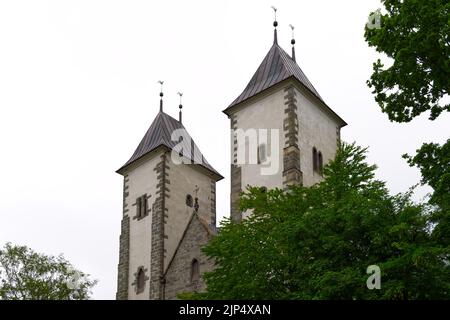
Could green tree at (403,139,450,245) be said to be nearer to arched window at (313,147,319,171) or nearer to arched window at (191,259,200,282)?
arched window at (313,147,319,171)

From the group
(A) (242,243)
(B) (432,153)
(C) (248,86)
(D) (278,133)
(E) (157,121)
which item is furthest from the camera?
(E) (157,121)

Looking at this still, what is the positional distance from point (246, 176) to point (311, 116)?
4389mm

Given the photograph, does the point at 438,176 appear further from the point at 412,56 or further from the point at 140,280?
the point at 140,280

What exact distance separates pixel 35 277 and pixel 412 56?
28300 mm

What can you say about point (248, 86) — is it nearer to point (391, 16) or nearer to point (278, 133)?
point (278, 133)

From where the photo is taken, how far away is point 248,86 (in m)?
39.8

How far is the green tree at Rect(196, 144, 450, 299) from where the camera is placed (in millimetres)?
17234

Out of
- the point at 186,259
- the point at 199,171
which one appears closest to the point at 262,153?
the point at 186,259

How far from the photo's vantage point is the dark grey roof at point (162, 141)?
44031mm

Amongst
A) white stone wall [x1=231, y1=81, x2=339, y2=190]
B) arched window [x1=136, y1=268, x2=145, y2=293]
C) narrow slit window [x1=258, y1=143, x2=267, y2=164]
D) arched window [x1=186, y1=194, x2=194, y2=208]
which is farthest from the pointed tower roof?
arched window [x1=136, y1=268, x2=145, y2=293]

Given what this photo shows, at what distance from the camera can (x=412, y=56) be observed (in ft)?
58.1
